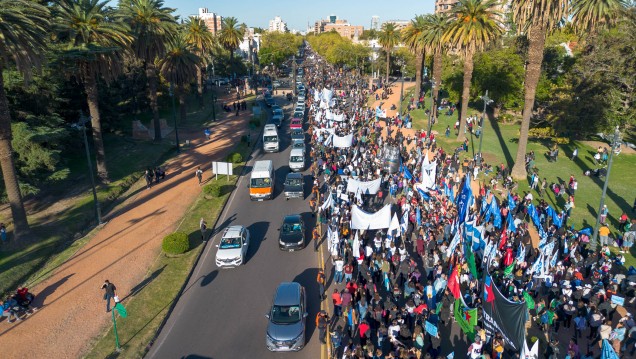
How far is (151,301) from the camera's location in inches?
737

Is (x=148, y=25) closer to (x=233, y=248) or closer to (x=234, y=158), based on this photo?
(x=234, y=158)

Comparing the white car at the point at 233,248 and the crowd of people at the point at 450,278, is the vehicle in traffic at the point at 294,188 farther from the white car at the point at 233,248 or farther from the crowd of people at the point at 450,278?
the white car at the point at 233,248

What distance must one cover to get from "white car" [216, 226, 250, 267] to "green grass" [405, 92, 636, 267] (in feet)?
60.8

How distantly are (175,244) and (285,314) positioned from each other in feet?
30.6

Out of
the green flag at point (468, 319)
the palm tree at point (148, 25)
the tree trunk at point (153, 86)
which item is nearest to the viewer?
the green flag at point (468, 319)

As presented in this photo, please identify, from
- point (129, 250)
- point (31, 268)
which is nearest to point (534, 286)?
point (129, 250)

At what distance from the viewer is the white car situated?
21.0m

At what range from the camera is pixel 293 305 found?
627 inches

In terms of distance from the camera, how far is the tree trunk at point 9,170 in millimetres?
23013

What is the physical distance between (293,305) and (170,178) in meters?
23.9

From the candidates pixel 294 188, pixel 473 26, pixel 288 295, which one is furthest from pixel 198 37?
pixel 288 295

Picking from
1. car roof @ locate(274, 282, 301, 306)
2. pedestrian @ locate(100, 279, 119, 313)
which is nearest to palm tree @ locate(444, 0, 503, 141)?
car roof @ locate(274, 282, 301, 306)

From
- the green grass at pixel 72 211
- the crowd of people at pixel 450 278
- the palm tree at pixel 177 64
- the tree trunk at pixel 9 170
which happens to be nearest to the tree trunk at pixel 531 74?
the crowd of people at pixel 450 278

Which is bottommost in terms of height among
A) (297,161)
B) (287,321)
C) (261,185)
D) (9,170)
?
(287,321)
